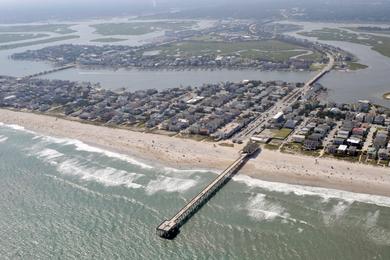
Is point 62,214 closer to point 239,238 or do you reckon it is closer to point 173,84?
point 239,238

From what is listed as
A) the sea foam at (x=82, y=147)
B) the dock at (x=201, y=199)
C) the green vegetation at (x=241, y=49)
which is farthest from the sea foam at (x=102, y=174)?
the green vegetation at (x=241, y=49)

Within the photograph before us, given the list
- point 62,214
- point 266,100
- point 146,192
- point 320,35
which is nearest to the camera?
point 62,214

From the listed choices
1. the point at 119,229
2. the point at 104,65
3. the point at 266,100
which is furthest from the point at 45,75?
the point at 119,229

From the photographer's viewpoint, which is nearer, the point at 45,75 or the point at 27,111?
the point at 27,111

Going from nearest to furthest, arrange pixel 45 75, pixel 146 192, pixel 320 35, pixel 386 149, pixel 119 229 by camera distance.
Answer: pixel 119 229 < pixel 146 192 < pixel 386 149 < pixel 45 75 < pixel 320 35

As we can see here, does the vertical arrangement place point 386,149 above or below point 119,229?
above
